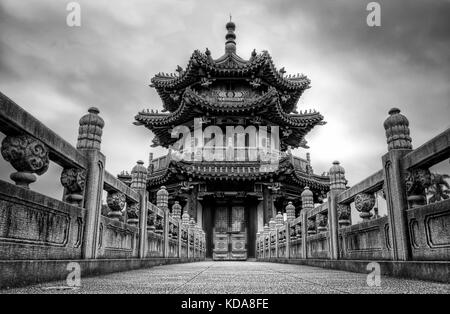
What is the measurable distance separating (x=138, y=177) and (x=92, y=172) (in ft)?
8.54

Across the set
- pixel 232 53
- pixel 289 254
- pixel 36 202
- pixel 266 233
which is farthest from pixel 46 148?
pixel 232 53

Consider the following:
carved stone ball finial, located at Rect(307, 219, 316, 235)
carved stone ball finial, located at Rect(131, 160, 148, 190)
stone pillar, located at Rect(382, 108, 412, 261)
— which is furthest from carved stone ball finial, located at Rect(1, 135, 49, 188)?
carved stone ball finial, located at Rect(307, 219, 316, 235)

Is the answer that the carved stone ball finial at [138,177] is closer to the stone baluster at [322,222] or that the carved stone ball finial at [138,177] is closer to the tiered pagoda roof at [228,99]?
the stone baluster at [322,222]

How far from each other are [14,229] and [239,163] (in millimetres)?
15223

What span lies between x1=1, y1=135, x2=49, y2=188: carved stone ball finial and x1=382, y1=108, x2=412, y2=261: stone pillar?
160 inches

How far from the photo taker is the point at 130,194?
641cm

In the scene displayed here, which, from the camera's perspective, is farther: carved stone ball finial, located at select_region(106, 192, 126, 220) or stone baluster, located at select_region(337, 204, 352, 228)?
stone baluster, located at select_region(337, 204, 352, 228)

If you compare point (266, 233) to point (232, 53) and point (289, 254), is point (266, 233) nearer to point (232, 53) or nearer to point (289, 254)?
point (289, 254)

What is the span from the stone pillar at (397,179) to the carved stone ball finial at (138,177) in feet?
14.9

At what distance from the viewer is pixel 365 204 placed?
5.49m

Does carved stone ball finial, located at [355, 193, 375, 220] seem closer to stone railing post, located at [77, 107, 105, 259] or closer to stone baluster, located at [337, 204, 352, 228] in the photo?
stone baluster, located at [337, 204, 352, 228]

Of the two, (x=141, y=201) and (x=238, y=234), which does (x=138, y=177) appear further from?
(x=238, y=234)

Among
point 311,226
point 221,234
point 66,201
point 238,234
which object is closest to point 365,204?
point 311,226

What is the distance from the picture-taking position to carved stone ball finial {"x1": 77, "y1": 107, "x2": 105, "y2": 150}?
478 centimetres
